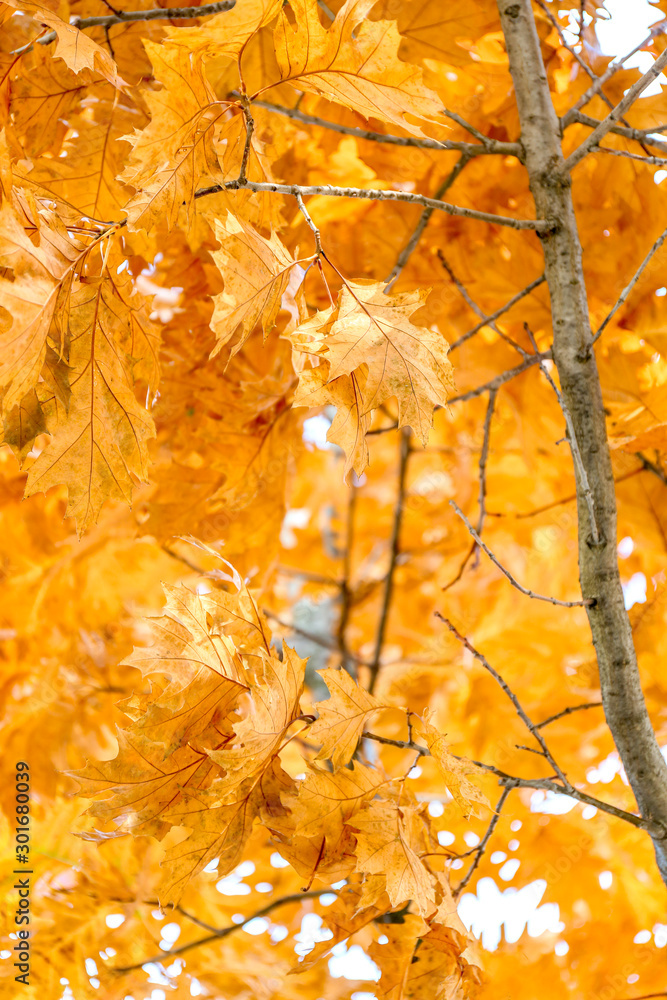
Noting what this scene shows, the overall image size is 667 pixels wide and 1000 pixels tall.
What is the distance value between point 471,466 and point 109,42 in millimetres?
1085

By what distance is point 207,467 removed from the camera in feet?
3.40

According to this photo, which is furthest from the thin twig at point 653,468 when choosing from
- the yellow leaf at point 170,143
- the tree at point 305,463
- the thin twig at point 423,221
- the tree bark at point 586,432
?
the yellow leaf at point 170,143

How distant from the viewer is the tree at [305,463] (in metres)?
0.57

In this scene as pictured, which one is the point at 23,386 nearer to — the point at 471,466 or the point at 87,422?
the point at 87,422

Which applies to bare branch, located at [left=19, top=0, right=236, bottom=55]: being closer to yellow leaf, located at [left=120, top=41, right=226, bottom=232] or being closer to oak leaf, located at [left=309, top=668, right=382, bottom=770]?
yellow leaf, located at [left=120, top=41, right=226, bottom=232]

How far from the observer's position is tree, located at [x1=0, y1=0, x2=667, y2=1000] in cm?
57

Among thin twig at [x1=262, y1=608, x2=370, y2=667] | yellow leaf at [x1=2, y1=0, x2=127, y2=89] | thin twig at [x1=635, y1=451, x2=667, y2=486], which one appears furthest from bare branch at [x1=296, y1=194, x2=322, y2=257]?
thin twig at [x1=262, y1=608, x2=370, y2=667]

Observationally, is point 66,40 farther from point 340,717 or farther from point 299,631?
point 299,631

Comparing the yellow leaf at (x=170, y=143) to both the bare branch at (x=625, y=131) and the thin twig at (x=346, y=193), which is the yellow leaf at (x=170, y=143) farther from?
the bare branch at (x=625, y=131)

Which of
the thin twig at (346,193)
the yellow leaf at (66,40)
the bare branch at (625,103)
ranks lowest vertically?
the thin twig at (346,193)

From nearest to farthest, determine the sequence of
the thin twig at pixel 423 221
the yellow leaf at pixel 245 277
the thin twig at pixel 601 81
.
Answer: the yellow leaf at pixel 245 277 < the thin twig at pixel 601 81 < the thin twig at pixel 423 221

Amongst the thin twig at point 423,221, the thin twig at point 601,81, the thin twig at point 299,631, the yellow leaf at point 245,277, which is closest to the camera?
the yellow leaf at point 245,277

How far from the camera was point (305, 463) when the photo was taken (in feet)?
5.87

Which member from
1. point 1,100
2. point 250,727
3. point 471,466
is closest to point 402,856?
point 250,727
